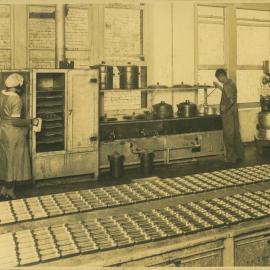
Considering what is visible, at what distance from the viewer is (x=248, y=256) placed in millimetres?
2566

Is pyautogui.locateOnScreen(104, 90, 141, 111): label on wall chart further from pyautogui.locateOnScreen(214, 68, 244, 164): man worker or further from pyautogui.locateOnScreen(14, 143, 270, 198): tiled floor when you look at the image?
pyautogui.locateOnScreen(214, 68, 244, 164): man worker

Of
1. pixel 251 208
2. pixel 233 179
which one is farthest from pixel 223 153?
pixel 251 208

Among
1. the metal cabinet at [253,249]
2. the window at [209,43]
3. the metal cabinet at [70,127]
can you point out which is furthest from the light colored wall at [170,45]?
the metal cabinet at [253,249]

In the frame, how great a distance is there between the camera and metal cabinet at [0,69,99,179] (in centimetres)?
591

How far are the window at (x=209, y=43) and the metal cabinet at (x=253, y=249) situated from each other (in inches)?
243

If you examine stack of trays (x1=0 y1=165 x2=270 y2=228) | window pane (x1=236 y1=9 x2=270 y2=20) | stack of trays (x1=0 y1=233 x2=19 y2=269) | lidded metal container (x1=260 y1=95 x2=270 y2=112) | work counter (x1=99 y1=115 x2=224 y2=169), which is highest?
window pane (x1=236 y1=9 x2=270 y2=20)

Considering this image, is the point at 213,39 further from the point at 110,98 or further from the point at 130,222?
Answer: the point at 130,222

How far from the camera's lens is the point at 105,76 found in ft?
22.9

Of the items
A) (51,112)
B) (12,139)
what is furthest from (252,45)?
(12,139)

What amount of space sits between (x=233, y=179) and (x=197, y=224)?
1076 millimetres

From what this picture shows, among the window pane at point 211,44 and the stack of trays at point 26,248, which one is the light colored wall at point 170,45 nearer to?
the window pane at point 211,44

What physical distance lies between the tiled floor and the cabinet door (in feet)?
1.66

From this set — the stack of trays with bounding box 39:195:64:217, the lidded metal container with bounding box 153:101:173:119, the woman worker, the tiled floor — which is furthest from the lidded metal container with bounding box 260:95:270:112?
the stack of trays with bounding box 39:195:64:217

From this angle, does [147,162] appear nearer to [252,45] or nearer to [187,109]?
[187,109]
